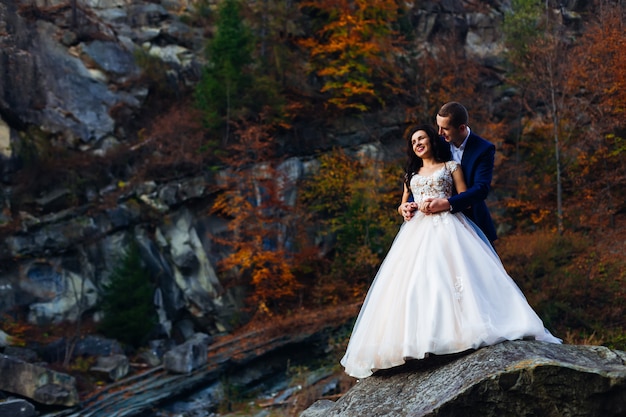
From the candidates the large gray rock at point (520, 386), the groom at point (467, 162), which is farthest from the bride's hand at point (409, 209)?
the large gray rock at point (520, 386)

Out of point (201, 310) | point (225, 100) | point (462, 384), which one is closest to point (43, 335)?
point (201, 310)

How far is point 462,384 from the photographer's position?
14.4 feet

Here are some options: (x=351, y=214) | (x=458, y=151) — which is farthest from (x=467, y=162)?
(x=351, y=214)

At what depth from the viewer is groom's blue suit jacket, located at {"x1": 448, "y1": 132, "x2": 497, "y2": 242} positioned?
16.6 ft

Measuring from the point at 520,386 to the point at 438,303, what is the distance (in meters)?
0.81

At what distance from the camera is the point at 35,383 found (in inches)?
486

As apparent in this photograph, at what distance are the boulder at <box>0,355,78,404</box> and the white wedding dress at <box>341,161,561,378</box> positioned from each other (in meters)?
9.27

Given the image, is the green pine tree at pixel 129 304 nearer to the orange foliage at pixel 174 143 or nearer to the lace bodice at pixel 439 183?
the orange foliage at pixel 174 143

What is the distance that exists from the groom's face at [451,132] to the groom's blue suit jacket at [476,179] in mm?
75

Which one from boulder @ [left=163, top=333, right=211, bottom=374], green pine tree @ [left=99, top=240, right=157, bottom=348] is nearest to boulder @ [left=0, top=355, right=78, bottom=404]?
boulder @ [left=163, top=333, right=211, bottom=374]

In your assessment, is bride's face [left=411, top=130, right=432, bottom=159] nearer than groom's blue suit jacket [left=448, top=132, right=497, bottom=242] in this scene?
No

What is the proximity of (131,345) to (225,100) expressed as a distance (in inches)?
334

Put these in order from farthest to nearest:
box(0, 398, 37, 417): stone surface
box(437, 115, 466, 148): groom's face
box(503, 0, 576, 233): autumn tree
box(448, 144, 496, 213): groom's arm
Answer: box(503, 0, 576, 233): autumn tree → box(0, 398, 37, 417): stone surface → box(437, 115, 466, 148): groom's face → box(448, 144, 496, 213): groom's arm

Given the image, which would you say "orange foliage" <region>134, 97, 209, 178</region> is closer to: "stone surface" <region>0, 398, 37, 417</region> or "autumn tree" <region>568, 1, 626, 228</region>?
"stone surface" <region>0, 398, 37, 417</region>
